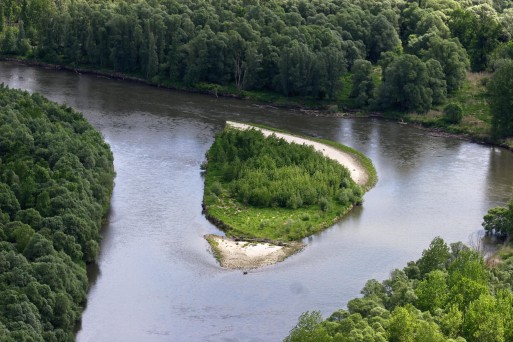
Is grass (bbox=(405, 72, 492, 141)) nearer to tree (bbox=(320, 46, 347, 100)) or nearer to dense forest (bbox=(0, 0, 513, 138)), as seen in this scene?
dense forest (bbox=(0, 0, 513, 138))

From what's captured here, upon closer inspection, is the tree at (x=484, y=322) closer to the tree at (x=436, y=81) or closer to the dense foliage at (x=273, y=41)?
the dense foliage at (x=273, y=41)

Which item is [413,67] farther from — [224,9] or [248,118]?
[224,9]

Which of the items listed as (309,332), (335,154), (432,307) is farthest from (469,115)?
(309,332)

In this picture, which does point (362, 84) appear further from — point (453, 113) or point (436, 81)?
point (453, 113)

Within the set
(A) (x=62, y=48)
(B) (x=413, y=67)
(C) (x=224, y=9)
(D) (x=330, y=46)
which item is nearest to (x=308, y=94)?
(D) (x=330, y=46)

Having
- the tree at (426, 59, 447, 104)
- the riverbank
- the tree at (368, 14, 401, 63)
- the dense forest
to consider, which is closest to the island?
the riverbank

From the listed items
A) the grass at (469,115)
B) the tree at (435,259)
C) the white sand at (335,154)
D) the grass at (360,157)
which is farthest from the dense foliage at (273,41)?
the tree at (435,259)
